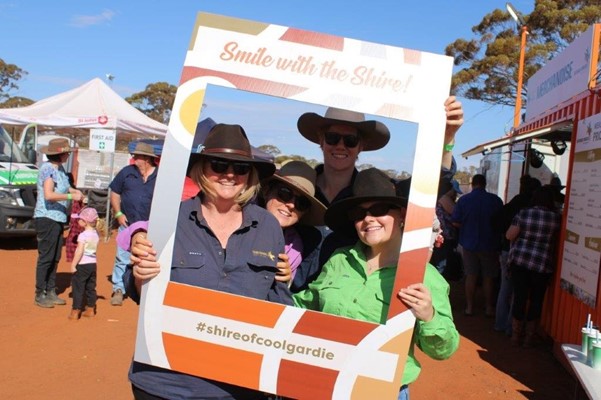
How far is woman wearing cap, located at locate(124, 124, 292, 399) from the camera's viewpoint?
78.8 inches

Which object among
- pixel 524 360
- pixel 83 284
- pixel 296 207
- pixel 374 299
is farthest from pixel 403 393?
pixel 83 284

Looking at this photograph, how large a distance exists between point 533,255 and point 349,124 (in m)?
4.79

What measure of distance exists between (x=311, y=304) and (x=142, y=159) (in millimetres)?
5007

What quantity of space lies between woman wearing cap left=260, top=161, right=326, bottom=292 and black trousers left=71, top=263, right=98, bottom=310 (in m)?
4.54

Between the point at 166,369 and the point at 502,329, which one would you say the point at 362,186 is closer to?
the point at 166,369

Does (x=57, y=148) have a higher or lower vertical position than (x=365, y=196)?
higher

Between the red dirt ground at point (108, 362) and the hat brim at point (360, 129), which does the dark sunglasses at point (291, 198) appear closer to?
the hat brim at point (360, 129)

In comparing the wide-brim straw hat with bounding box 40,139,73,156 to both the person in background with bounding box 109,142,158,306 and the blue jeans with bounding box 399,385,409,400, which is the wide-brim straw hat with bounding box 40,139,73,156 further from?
the blue jeans with bounding box 399,385,409,400

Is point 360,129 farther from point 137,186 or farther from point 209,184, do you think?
point 137,186

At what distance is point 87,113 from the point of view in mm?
13391

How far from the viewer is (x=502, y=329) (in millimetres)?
7352

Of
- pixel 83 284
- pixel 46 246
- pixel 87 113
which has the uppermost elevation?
pixel 87 113

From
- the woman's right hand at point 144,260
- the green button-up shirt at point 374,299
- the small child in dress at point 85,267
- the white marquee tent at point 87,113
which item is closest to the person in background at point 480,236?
the small child in dress at point 85,267

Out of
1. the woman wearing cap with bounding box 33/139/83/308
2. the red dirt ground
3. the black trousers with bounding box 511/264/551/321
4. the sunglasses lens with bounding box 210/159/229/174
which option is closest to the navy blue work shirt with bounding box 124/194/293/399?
the sunglasses lens with bounding box 210/159/229/174
